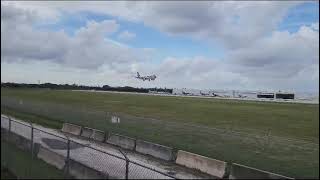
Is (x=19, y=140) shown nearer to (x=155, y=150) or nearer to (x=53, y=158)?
(x=53, y=158)

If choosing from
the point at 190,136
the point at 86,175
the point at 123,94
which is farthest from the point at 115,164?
the point at 123,94

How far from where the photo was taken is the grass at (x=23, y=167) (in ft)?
45.2

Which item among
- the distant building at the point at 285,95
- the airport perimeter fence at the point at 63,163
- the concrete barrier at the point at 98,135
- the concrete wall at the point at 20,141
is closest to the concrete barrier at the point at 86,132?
the concrete barrier at the point at 98,135

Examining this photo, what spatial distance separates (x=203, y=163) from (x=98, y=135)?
8.72 meters

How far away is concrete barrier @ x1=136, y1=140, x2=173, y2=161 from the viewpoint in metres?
18.8

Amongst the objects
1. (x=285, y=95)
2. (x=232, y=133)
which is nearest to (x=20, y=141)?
(x=232, y=133)

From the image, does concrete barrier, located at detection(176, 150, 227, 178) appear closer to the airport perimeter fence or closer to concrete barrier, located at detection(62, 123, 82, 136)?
the airport perimeter fence

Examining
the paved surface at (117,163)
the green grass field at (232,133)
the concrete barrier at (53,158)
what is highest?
the green grass field at (232,133)

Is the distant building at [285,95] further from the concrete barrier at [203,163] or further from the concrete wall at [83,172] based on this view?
the concrete barrier at [203,163]

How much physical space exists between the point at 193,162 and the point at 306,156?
230 inches

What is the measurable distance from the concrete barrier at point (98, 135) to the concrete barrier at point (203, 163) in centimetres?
611

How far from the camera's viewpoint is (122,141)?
2198 cm

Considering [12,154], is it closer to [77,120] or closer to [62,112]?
[77,120]

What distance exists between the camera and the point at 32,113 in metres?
37.6
